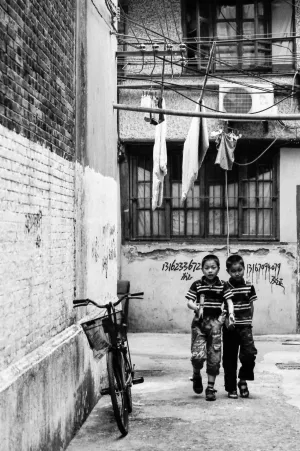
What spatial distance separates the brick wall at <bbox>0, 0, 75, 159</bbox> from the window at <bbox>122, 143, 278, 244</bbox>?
24.8ft

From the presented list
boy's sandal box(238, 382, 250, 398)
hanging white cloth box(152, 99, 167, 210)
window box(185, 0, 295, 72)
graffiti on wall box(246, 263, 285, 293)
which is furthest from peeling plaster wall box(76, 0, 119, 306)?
graffiti on wall box(246, 263, 285, 293)

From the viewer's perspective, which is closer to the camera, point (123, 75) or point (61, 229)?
point (61, 229)

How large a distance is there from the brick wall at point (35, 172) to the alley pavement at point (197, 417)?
1.17 metres

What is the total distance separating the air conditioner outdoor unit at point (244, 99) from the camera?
47.4 ft

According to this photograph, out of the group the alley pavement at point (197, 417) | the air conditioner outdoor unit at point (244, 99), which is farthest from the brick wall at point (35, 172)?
the air conditioner outdoor unit at point (244, 99)

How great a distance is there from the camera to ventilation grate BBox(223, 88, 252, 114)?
14492 mm

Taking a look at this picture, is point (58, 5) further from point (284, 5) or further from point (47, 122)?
point (284, 5)

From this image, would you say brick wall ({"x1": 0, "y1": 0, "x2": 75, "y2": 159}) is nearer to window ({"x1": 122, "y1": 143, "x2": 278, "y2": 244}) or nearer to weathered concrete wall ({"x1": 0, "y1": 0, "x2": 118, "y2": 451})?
weathered concrete wall ({"x1": 0, "y1": 0, "x2": 118, "y2": 451})

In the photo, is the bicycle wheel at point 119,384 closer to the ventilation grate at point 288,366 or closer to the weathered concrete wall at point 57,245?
the weathered concrete wall at point 57,245

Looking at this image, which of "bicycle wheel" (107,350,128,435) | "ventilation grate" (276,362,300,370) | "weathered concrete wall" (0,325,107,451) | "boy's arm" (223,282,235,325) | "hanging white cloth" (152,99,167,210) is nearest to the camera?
"weathered concrete wall" (0,325,107,451)

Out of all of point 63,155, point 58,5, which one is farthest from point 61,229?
point 58,5

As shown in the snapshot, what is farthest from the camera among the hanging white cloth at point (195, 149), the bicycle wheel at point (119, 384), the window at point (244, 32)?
the window at point (244, 32)

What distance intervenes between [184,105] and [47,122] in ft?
28.9

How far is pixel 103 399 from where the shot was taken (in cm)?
886
